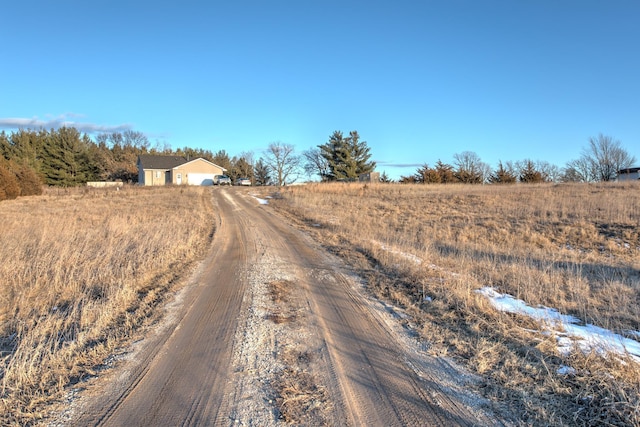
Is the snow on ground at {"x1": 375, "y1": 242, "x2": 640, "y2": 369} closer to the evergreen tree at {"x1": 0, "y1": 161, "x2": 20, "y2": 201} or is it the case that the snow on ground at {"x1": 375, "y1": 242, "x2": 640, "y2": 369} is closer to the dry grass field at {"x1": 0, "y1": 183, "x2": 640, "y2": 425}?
the dry grass field at {"x1": 0, "y1": 183, "x2": 640, "y2": 425}

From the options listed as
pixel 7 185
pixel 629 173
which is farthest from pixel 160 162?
pixel 629 173

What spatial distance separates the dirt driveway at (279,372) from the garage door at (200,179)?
191 feet

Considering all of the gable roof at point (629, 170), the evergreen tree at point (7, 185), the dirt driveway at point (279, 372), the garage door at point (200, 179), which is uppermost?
the gable roof at point (629, 170)

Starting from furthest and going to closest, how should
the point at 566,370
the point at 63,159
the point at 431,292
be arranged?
the point at 63,159 → the point at 431,292 → the point at 566,370

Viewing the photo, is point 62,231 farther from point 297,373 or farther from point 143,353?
point 297,373

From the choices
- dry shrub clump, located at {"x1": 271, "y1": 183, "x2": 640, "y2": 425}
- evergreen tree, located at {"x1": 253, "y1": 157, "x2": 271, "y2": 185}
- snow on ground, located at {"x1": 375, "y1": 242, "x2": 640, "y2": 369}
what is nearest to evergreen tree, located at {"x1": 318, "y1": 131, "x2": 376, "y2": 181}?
evergreen tree, located at {"x1": 253, "y1": 157, "x2": 271, "y2": 185}

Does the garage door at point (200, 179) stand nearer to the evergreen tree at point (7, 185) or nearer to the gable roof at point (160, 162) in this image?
the gable roof at point (160, 162)

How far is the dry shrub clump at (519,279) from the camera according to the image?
317 cm

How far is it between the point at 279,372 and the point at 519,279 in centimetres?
565

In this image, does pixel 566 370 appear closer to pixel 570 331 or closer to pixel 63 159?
pixel 570 331

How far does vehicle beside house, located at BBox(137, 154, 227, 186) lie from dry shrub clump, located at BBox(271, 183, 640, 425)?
45130 mm

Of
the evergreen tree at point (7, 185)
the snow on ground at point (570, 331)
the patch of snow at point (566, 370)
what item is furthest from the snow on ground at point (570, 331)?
the evergreen tree at point (7, 185)

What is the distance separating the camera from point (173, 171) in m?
59.0

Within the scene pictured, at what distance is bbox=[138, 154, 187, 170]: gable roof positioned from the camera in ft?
195
